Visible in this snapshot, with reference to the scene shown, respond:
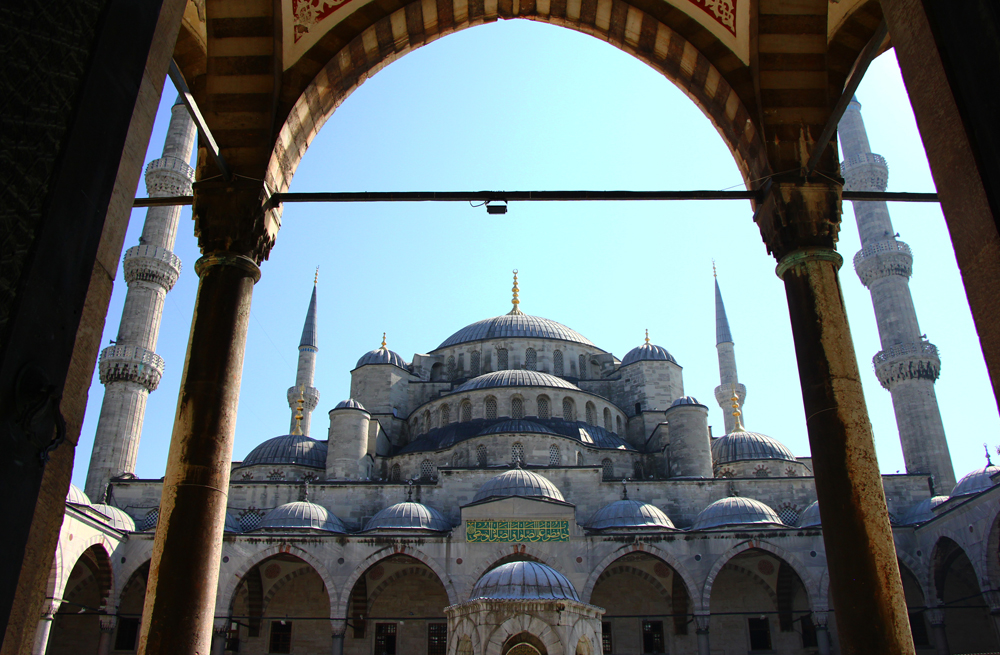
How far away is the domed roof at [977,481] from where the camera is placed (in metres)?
18.6

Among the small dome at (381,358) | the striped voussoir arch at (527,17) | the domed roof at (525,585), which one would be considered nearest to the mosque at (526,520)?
the small dome at (381,358)

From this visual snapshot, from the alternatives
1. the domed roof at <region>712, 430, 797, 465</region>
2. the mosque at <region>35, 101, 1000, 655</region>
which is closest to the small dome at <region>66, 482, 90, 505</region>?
the mosque at <region>35, 101, 1000, 655</region>

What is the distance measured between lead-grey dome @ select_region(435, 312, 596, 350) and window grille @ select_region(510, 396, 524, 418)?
5.19m

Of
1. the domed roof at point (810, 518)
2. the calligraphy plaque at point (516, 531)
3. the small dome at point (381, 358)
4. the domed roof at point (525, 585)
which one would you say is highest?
the small dome at point (381, 358)

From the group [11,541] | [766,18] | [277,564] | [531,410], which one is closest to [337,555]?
[277,564]

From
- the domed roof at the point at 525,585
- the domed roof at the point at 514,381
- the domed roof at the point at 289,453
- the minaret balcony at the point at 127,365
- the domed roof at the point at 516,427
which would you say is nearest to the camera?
the domed roof at the point at 525,585

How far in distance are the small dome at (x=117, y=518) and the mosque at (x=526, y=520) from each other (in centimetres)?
8

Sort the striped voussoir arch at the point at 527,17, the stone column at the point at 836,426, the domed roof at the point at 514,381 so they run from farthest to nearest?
the domed roof at the point at 514,381
the striped voussoir arch at the point at 527,17
the stone column at the point at 836,426

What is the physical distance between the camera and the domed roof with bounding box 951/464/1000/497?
61.0ft

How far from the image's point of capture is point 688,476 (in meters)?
23.1

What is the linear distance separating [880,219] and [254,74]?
23132 mm

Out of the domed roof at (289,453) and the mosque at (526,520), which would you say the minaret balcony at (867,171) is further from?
the domed roof at (289,453)

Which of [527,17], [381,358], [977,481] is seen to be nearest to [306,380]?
[381,358]

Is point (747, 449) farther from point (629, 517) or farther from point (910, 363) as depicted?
point (629, 517)
